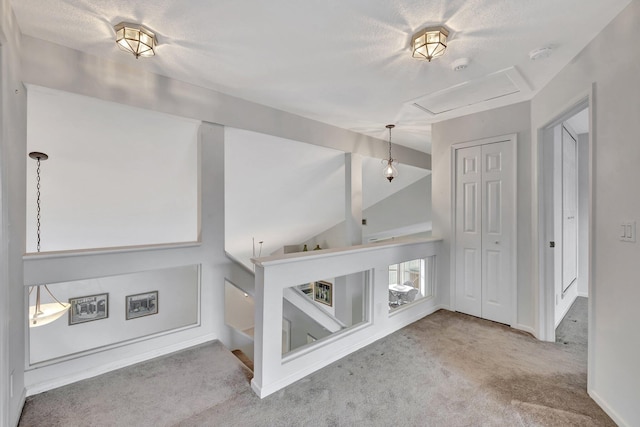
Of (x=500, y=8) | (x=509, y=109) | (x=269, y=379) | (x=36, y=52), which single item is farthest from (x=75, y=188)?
(x=509, y=109)

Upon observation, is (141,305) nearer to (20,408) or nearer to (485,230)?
(20,408)

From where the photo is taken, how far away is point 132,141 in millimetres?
2834

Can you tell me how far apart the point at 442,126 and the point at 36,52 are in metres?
3.88

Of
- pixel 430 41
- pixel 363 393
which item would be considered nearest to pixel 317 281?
pixel 363 393

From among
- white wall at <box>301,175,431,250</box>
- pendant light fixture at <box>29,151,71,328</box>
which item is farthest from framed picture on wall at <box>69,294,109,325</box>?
white wall at <box>301,175,431,250</box>

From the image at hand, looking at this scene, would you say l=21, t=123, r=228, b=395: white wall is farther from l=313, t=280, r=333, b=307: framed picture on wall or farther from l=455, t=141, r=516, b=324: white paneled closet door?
l=455, t=141, r=516, b=324: white paneled closet door

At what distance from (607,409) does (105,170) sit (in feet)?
14.8

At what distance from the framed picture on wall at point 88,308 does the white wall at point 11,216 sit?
9.56 feet

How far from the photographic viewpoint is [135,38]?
1826mm

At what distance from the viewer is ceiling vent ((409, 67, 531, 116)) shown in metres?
2.51

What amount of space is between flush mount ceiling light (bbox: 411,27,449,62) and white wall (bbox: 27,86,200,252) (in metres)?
2.01

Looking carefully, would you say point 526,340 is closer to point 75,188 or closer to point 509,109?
point 509,109

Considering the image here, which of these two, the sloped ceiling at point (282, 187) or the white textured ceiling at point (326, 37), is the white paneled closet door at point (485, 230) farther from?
the sloped ceiling at point (282, 187)

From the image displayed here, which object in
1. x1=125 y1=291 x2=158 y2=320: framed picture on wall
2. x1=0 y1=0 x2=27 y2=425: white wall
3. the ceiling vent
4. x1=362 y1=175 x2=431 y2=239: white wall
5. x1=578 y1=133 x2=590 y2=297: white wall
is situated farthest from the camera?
x1=362 y1=175 x2=431 y2=239: white wall
